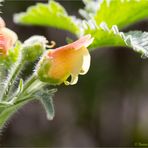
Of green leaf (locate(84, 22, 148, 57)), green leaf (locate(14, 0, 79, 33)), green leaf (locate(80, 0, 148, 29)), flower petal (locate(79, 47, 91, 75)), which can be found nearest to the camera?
green leaf (locate(84, 22, 148, 57))

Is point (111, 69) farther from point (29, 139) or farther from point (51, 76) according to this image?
point (51, 76)

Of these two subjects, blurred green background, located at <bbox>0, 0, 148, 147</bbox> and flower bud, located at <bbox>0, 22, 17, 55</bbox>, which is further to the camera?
blurred green background, located at <bbox>0, 0, 148, 147</bbox>

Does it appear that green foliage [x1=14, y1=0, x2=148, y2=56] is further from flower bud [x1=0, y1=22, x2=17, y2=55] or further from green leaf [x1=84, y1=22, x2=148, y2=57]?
Result: flower bud [x1=0, y1=22, x2=17, y2=55]

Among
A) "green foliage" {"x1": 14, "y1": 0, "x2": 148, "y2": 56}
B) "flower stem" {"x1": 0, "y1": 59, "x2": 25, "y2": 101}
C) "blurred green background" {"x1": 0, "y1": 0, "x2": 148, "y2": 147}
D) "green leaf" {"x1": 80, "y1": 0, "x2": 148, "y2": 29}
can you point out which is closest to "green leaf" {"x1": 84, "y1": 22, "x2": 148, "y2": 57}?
"green foliage" {"x1": 14, "y1": 0, "x2": 148, "y2": 56}

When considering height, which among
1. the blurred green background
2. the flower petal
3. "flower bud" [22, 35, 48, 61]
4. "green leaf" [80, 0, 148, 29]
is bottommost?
the flower petal

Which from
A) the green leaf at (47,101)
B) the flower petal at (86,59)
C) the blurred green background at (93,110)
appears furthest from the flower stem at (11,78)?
the blurred green background at (93,110)

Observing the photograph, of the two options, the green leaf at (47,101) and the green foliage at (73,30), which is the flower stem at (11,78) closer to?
the green foliage at (73,30)

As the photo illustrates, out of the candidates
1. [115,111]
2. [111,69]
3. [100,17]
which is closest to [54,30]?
[111,69]

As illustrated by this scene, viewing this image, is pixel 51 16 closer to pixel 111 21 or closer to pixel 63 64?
pixel 111 21
